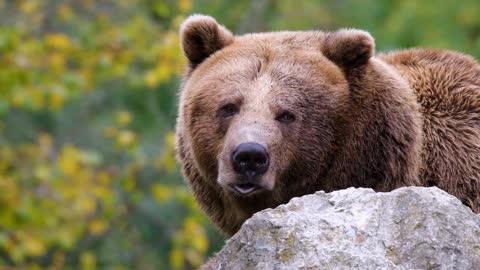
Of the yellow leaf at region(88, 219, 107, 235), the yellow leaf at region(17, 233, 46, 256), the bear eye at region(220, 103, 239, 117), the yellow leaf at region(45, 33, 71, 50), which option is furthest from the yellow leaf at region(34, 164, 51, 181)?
the bear eye at region(220, 103, 239, 117)

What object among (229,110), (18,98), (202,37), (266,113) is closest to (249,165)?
(266,113)

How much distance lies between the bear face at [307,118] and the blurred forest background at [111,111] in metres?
6.21

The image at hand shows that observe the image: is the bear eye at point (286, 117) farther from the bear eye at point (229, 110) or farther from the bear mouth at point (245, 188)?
the bear mouth at point (245, 188)

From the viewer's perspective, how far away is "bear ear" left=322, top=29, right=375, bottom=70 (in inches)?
234

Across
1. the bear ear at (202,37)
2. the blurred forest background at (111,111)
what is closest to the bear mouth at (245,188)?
the bear ear at (202,37)

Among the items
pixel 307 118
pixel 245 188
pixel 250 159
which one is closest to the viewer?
pixel 250 159

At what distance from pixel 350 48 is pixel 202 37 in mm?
806

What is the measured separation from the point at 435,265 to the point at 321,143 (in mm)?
1451

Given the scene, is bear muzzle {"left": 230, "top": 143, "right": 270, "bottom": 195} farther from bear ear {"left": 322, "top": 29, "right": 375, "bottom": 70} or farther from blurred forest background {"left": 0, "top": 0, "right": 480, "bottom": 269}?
blurred forest background {"left": 0, "top": 0, "right": 480, "bottom": 269}

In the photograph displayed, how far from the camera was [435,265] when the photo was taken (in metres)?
4.48

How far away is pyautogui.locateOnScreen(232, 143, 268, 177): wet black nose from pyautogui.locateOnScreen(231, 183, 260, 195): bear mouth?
7 centimetres

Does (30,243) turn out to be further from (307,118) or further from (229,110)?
(307,118)

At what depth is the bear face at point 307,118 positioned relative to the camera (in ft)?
18.9

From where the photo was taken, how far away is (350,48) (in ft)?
19.6
